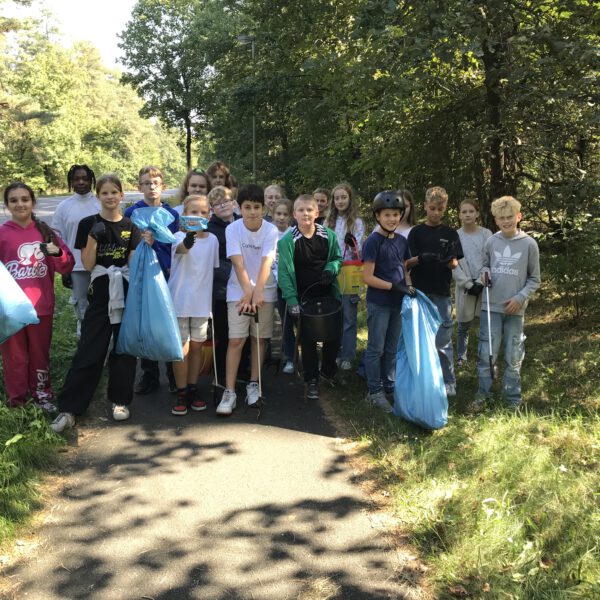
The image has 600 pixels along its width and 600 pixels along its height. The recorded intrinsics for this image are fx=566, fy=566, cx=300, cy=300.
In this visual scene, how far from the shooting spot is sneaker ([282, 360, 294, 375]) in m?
6.12

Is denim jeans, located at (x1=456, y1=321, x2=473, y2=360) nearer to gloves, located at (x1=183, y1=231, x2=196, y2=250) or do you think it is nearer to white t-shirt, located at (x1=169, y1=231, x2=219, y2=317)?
white t-shirt, located at (x1=169, y1=231, x2=219, y2=317)

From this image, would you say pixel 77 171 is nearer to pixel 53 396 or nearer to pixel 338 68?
pixel 53 396

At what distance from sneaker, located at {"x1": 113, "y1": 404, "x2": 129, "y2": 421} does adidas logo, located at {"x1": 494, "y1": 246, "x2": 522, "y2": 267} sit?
3418mm

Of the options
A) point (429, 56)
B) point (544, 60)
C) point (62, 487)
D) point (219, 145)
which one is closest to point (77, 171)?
point (62, 487)

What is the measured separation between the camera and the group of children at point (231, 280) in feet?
14.8

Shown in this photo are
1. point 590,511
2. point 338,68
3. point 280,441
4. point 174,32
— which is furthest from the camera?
point 174,32

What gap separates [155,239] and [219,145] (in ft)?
74.5

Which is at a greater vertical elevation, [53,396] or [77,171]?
[77,171]

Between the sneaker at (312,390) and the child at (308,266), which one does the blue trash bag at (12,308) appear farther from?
the sneaker at (312,390)

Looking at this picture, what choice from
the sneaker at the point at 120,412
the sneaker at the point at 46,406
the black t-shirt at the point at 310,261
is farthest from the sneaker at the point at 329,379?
the sneaker at the point at 46,406

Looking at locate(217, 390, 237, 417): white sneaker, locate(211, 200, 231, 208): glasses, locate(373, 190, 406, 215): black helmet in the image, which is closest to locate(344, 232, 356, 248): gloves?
locate(373, 190, 406, 215): black helmet

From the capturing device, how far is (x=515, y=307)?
4.66 meters

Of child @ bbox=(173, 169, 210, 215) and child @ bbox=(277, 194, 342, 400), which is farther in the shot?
child @ bbox=(173, 169, 210, 215)

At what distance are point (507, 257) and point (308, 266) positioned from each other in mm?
1723
